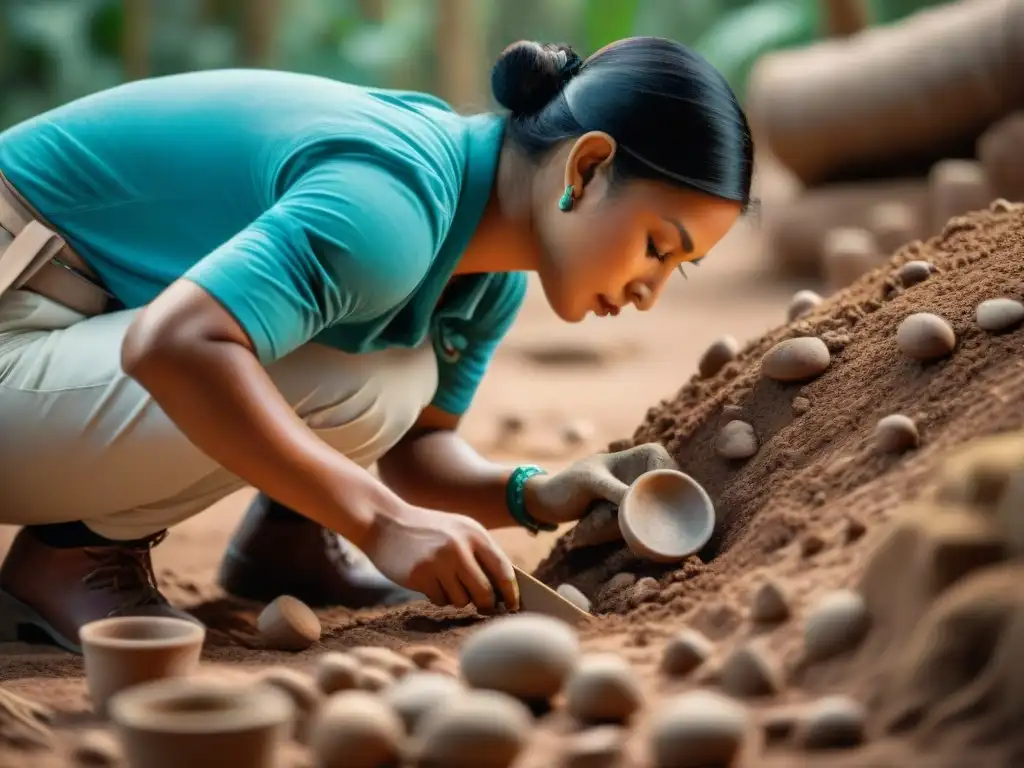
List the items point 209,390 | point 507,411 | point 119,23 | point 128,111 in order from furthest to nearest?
point 119,23, point 507,411, point 128,111, point 209,390

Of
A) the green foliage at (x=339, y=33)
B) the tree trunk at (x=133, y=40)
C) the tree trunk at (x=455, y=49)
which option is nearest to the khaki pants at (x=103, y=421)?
the green foliage at (x=339, y=33)

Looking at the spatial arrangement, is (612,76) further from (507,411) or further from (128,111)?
(507,411)

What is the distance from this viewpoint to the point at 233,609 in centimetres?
233

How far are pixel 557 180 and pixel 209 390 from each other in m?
0.61

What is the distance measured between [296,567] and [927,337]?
120 cm

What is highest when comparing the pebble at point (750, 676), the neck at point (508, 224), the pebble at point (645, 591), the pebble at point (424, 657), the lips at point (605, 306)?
the neck at point (508, 224)

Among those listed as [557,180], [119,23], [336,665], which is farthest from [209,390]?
[119,23]

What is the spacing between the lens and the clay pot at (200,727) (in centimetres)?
117

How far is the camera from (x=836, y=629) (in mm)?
1346

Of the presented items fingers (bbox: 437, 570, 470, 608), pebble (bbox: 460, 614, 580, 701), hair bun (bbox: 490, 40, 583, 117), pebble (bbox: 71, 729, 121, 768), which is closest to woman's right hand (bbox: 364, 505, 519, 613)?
fingers (bbox: 437, 570, 470, 608)

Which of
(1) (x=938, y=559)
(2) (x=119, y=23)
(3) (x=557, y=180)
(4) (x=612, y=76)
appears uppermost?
(2) (x=119, y=23)

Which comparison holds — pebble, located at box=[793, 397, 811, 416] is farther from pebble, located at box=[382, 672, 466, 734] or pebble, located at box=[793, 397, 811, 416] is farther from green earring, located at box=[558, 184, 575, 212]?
pebble, located at box=[382, 672, 466, 734]

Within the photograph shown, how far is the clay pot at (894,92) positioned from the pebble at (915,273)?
3.28m

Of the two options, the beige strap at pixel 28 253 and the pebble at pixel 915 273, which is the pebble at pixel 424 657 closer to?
the beige strap at pixel 28 253
